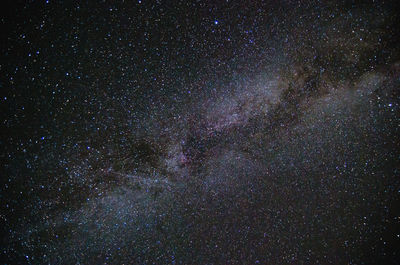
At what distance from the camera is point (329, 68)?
1.79 metres

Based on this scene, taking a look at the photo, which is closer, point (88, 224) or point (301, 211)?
point (88, 224)

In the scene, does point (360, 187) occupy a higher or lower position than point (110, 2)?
lower

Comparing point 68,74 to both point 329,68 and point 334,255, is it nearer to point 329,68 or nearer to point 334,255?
point 329,68

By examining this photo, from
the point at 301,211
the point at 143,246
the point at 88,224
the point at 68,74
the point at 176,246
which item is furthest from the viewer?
the point at 301,211

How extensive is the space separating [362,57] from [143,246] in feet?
10.1

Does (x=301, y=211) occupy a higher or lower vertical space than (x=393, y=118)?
lower

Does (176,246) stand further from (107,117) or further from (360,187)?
(360,187)

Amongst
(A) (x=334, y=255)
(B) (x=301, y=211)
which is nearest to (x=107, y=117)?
(B) (x=301, y=211)

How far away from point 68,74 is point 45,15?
362 millimetres

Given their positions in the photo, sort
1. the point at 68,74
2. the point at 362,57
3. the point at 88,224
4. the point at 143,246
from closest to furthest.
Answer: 1. the point at 68,74
2. the point at 88,224
3. the point at 362,57
4. the point at 143,246

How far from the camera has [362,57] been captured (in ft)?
5.87

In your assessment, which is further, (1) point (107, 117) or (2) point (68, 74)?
(1) point (107, 117)

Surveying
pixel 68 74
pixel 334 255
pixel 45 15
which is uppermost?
pixel 45 15

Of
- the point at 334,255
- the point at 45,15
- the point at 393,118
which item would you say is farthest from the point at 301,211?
the point at 45,15
